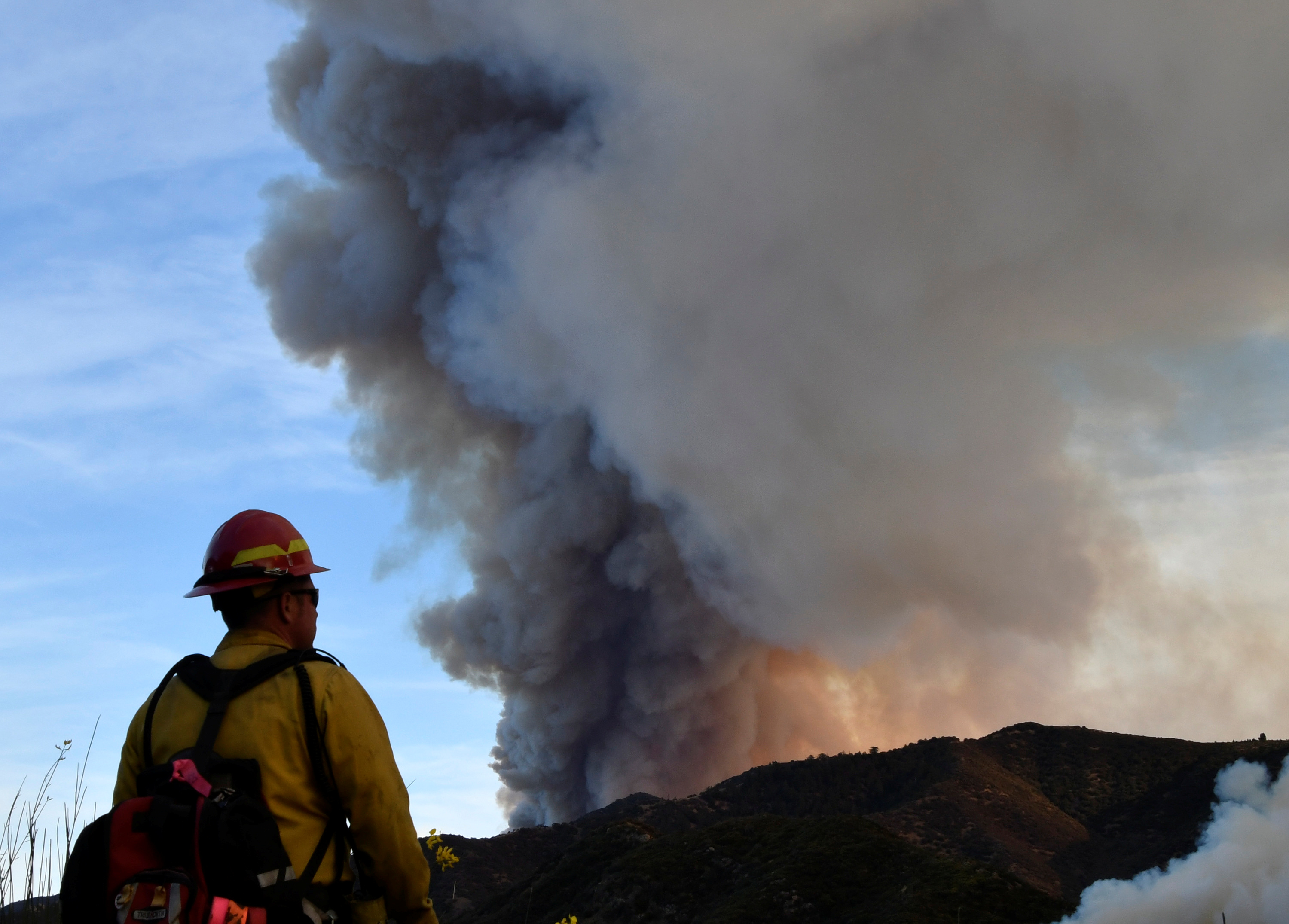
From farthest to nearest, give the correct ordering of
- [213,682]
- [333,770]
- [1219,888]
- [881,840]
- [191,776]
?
[881,840] → [1219,888] → [213,682] → [333,770] → [191,776]

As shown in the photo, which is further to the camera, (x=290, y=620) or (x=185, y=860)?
(x=290, y=620)

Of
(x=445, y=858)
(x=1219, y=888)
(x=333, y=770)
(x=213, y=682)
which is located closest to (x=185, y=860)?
(x=333, y=770)

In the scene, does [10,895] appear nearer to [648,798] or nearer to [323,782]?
[323,782]

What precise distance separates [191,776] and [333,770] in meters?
0.46

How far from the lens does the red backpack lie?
344cm

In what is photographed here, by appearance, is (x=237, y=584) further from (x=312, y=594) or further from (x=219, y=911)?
(x=219, y=911)

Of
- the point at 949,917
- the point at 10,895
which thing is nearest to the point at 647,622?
the point at 949,917

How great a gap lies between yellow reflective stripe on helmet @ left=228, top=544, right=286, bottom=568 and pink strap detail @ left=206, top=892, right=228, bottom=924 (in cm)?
136

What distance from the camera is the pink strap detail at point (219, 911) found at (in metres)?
3.42

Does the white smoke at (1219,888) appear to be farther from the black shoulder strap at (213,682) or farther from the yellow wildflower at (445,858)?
the black shoulder strap at (213,682)

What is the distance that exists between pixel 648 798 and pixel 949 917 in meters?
27.1

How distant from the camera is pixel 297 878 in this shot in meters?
3.74

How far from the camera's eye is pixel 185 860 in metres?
3.52

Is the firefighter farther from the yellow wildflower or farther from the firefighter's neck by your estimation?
the yellow wildflower
